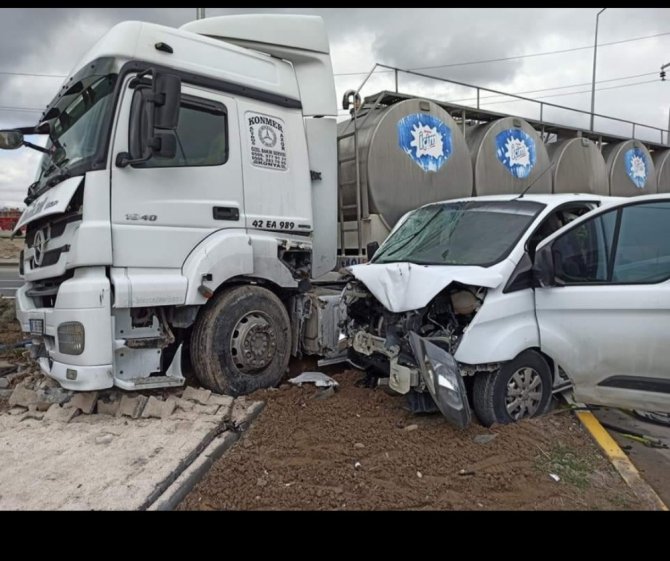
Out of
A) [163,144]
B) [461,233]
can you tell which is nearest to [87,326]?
[163,144]

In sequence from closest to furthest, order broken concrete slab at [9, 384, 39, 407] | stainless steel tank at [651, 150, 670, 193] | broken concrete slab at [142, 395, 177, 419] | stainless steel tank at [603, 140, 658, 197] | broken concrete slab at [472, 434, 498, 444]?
broken concrete slab at [472, 434, 498, 444]
broken concrete slab at [142, 395, 177, 419]
broken concrete slab at [9, 384, 39, 407]
stainless steel tank at [603, 140, 658, 197]
stainless steel tank at [651, 150, 670, 193]

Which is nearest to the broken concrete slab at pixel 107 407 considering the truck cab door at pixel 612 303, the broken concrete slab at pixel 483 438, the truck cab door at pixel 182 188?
the truck cab door at pixel 182 188

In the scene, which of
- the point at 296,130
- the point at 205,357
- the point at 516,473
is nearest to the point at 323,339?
the point at 205,357

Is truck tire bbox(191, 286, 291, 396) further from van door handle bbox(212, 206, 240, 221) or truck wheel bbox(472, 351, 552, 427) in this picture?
truck wheel bbox(472, 351, 552, 427)

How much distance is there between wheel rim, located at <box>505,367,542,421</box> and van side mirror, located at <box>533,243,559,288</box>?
706 mm

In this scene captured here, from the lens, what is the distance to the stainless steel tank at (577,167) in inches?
316

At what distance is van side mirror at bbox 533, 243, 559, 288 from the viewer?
4.15 meters

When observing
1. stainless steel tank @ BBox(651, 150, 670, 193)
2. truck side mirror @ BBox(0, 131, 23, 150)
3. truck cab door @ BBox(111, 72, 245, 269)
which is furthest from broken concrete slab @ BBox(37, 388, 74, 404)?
stainless steel tank @ BBox(651, 150, 670, 193)

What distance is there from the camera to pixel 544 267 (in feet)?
13.6

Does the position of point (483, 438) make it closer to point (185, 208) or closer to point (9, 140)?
point (185, 208)

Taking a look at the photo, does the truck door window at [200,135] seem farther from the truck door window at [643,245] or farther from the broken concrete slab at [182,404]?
the truck door window at [643,245]

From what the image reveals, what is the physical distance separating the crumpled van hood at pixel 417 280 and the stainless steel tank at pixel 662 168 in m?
7.83

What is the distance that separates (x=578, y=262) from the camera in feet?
14.2

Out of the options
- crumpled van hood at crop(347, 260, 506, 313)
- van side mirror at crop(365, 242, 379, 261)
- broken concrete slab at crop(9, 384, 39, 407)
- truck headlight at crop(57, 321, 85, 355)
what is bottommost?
broken concrete slab at crop(9, 384, 39, 407)
